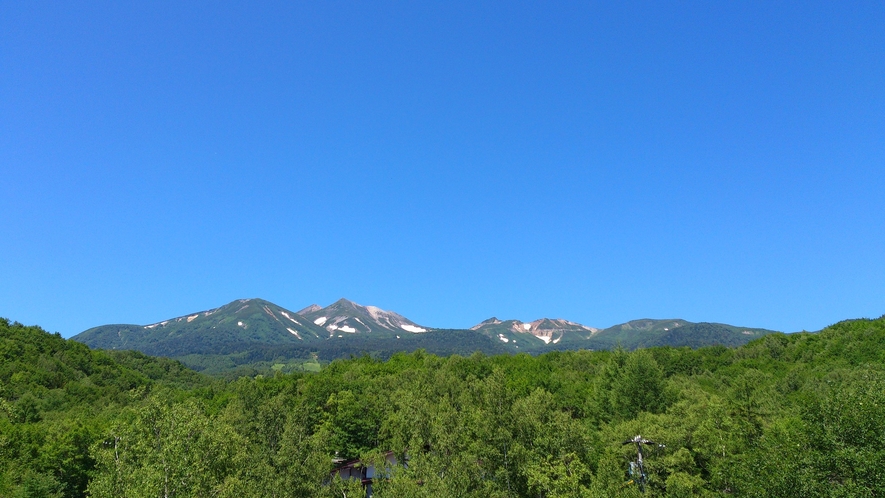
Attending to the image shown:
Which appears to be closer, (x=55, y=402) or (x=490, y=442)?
(x=490, y=442)

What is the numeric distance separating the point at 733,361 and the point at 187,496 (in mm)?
140336

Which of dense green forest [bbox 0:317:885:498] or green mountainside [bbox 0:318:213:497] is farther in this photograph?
green mountainside [bbox 0:318:213:497]

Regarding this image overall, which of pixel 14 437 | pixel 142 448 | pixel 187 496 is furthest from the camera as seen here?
pixel 14 437

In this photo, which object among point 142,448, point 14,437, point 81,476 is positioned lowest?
point 81,476

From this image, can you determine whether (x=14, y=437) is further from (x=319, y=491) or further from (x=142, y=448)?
(x=319, y=491)

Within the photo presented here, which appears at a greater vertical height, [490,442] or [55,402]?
[490,442]

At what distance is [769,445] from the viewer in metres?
40.7

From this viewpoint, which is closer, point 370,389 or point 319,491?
point 319,491

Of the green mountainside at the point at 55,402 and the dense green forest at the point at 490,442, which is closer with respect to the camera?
the dense green forest at the point at 490,442

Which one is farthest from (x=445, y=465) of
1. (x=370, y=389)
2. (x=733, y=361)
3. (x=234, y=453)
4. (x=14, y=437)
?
(x=733, y=361)

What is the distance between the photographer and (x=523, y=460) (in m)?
43.1

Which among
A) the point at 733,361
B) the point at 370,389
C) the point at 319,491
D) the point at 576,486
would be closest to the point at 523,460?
the point at 576,486

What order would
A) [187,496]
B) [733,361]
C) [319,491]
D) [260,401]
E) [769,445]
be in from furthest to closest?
[733,361] → [260,401] → [769,445] → [319,491] → [187,496]

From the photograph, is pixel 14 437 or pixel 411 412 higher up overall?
pixel 411 412
